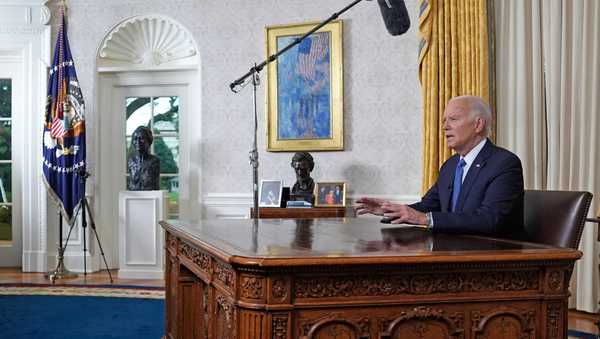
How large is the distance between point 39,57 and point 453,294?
20.4 ft

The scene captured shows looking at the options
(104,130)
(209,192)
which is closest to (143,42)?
(104,130)

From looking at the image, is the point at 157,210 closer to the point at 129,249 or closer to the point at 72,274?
the point at 129,249

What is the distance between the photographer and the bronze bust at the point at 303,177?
6016mm

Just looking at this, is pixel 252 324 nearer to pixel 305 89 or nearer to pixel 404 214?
pixel 404 214

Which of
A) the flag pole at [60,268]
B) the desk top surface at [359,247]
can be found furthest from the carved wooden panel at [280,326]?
the flag pole at [60,268]

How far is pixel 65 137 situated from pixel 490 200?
5.16m

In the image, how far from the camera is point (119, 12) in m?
6.92

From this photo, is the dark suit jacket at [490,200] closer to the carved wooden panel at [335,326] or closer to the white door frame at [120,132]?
the carved wooden panel at [335,326]

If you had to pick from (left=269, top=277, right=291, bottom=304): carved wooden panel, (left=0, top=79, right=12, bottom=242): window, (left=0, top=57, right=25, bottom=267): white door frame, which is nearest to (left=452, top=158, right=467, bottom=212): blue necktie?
(left=269, top=277, right=291, bottom=304): carved wooden panel

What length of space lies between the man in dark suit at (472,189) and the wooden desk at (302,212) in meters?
2.61

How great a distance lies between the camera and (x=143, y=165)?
6.57m

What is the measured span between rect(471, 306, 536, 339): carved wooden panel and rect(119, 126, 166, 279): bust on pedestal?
4964mm

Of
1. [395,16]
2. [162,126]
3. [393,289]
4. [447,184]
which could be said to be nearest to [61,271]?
[162,126]

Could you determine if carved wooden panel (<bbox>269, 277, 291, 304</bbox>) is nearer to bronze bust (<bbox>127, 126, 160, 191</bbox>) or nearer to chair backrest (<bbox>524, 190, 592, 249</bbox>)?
chair backrest (<bbox>524, 190, 592, 249</bbox>)
